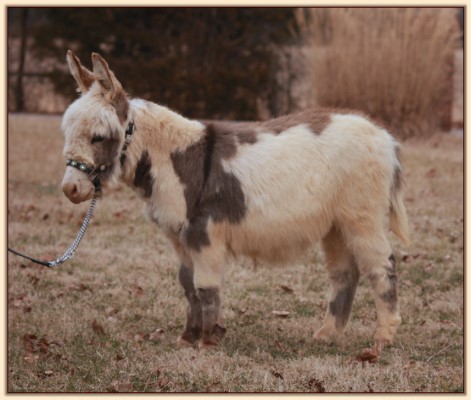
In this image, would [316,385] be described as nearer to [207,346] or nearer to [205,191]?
[207,346]

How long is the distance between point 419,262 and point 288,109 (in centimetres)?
1093

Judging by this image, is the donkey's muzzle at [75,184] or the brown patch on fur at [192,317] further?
the brown patch on fur at [192,317]

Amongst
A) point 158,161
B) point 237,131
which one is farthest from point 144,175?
point 237,131

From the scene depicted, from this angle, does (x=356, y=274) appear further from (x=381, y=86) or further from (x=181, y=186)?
(x=381, y=86)

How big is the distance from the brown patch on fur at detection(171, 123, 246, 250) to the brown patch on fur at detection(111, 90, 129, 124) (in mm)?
408

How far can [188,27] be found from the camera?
18.3 metres

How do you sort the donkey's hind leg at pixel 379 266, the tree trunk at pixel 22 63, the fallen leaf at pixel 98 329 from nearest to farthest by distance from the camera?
1. the donkey's hind leg at pixel 379 266
2. the fallen leaf at pixel 98 329
3. the tree trunk at pixel 22 63

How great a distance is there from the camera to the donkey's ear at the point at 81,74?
5160mm

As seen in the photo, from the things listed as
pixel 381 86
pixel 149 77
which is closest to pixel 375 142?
pixel 381 86

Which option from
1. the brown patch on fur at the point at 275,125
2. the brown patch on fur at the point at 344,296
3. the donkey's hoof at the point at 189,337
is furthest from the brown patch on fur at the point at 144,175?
the brown patch on fur at the point at 344,296

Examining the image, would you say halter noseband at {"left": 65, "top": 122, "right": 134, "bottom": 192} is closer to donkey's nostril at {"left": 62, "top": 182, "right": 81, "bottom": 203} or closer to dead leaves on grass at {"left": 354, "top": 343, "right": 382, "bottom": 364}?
donkey's nostril at {"left": 62, "top": 182, "right": 81, "bottom": 203}

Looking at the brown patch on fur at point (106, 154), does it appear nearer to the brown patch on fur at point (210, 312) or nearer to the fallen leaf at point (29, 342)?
the brown patch on fur at point (210, 312)

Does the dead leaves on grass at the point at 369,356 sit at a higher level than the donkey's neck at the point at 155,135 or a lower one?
lower

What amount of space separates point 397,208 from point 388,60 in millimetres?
9728
